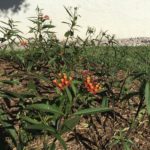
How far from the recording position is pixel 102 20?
14.9 meters

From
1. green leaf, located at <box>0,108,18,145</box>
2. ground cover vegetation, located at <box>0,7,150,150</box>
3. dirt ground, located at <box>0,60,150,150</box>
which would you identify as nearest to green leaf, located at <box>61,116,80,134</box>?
ground cover vegetation, located at <box>0,7,150,150</box>

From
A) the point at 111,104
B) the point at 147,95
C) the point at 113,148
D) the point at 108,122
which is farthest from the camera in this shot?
the point at 111,104

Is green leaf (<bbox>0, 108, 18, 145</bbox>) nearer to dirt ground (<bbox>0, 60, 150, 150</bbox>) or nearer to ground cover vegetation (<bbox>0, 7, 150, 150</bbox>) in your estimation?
ground cover vegetation (<bbox>0, 7, 150, 150</bbox>)

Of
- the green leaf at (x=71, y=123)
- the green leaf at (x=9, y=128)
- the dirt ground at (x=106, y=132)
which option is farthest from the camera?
the dirt ground at (x=106, y=132)

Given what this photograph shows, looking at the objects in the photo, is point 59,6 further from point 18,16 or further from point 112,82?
point 112,82

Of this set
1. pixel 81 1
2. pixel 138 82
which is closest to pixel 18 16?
pixel 81 1

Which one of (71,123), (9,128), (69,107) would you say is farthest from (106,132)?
(71,123)

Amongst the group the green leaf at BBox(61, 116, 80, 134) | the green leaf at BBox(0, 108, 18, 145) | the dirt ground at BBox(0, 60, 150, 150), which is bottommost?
the dirt ground at BBox(0, 60, 150, 150)

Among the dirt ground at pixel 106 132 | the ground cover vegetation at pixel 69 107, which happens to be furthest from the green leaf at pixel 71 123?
the dirt ground at pixel 106 132

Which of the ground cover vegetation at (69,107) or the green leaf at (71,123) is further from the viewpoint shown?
the ground cover vegetation at (69,107)

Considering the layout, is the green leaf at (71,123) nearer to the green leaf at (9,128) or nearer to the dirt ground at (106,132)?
the green leaf at (9,128)

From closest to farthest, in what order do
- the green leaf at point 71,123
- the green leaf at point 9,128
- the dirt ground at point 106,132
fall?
1. the green leaf at point 71,123
2. the green leaf at point 9,128
3. the dirt ground at point 106,132

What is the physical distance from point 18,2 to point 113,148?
11.7 meters

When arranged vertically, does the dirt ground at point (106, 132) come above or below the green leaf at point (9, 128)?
below
